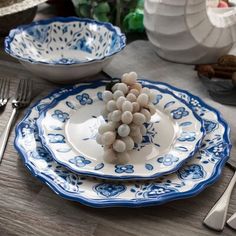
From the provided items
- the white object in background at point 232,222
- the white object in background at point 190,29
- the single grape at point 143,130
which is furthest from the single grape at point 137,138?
the white object in background at point 190,29

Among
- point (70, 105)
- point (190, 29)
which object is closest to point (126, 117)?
point (70, 105)

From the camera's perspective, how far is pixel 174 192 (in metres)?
0.37

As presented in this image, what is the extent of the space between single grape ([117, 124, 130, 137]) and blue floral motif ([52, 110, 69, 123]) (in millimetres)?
92

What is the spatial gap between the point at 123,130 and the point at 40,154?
85mm

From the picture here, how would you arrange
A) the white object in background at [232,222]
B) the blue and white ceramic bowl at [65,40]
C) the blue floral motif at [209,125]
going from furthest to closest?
the blue and white ceramic bowl at [65,40]
the blue floral motif at [209,125]
the white object in background at [232,222]

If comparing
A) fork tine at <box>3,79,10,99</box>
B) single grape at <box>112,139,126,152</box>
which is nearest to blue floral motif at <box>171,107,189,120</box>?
single grape at <box>112,139,126,152</box>

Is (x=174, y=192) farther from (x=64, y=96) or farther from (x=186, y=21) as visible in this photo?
(x=186, y=21)

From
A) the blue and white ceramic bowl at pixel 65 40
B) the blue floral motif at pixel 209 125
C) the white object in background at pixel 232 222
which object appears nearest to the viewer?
the white object in background at pixel 232 222

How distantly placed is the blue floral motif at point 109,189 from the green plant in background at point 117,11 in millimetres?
364

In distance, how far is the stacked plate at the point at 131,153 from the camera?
0.38 meters

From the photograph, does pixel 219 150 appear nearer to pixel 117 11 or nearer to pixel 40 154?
pixel 40 154

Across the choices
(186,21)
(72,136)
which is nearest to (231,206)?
(72,136)

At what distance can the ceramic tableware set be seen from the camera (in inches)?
14.9

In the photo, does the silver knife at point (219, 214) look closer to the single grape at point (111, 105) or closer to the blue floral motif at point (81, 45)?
the single grape at point (111, 105)
